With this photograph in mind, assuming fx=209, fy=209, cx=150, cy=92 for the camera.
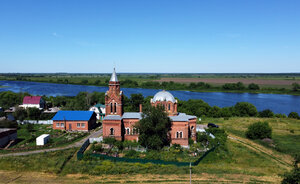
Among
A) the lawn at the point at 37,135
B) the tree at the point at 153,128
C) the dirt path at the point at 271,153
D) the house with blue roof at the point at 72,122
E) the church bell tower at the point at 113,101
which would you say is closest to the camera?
the dirt path at the point at 271,153

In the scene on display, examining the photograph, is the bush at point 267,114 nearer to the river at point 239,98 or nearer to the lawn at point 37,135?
the river at point 239,98

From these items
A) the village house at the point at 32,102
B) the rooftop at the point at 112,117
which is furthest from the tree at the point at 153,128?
the village house at the point at 32,102

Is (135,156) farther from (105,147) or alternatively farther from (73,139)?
(73,139)

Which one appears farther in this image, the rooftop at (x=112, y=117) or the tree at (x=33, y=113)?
the tree at (x=33, y=113)

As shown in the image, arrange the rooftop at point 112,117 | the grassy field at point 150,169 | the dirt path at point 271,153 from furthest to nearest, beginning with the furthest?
the rooftop at point 112,117, the dirt path at point 271,153, the grassy field at point 150,169

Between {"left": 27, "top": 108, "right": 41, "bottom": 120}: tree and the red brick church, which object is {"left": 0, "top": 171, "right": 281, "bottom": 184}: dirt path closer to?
the red brick church

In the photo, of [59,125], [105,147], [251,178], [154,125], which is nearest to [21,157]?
[105,147]
